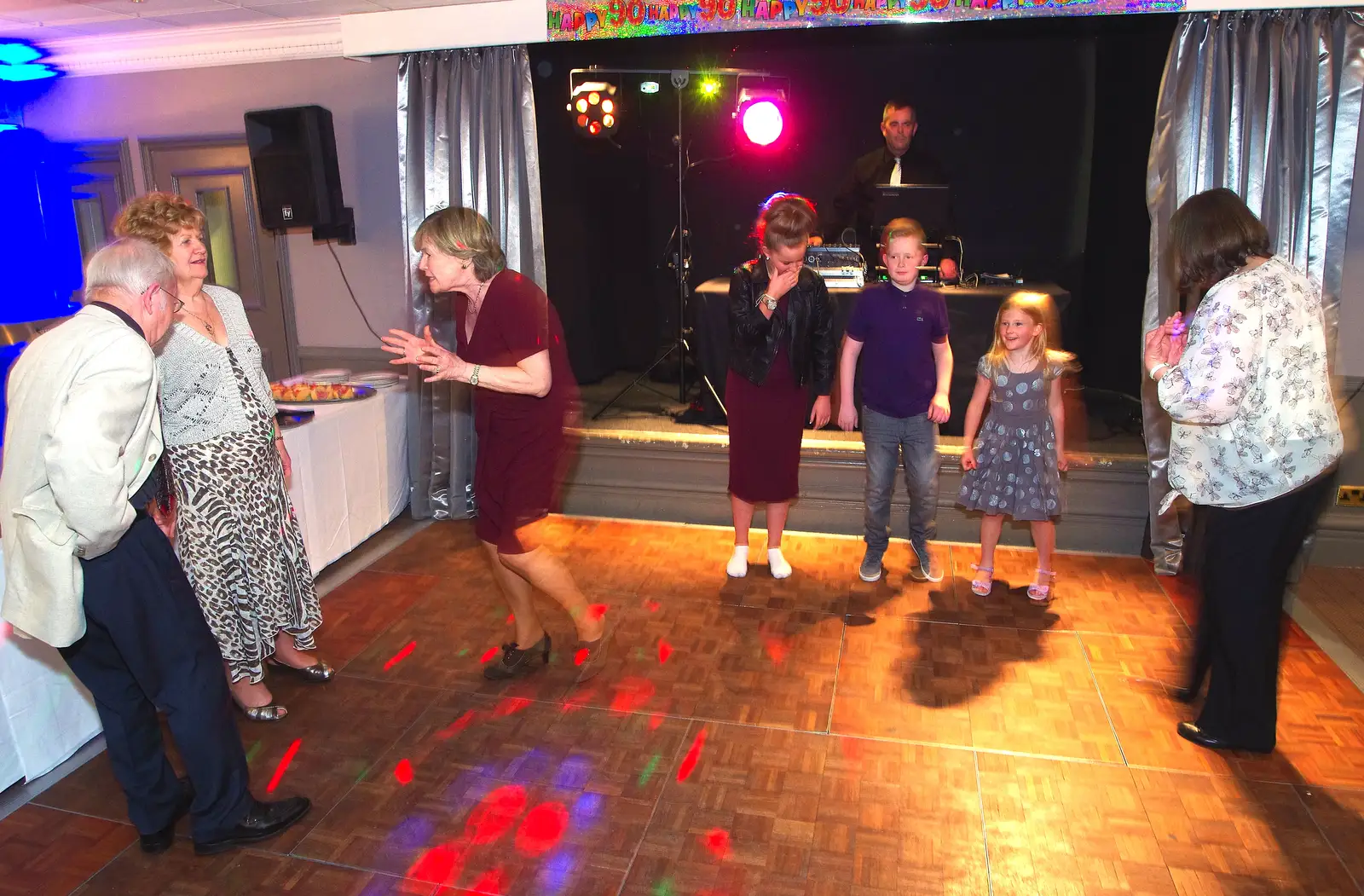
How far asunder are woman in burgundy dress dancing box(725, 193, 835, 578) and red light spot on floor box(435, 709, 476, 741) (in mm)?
1397

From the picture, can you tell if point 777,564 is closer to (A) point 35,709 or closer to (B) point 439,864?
(B) point 439,864

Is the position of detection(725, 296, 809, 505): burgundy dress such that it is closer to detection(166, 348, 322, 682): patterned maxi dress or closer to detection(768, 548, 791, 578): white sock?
detection(768, 548, 791, 578): white sock

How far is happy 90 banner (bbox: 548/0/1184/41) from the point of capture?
3.49m

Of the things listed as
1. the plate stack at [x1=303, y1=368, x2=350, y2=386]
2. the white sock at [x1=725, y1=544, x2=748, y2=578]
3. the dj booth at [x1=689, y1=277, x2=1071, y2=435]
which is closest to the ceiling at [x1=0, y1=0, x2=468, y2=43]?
the plate stack at [x1=303, y1=368, x2=350, y2=386]

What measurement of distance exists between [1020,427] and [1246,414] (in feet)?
3.37

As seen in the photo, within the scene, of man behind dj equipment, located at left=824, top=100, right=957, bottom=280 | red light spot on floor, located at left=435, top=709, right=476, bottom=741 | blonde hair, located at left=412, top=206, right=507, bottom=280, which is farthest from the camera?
man behind dj equipment, located at left=824, top=100, right=957, bottom=280

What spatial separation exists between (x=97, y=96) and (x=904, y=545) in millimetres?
5089

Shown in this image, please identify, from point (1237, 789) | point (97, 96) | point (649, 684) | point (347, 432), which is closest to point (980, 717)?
point (1237, 789)

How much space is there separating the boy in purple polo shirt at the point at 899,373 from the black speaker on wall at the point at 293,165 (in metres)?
2.81

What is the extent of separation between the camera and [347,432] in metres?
3.83

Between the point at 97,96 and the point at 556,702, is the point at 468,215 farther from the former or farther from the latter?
the point at 97,96

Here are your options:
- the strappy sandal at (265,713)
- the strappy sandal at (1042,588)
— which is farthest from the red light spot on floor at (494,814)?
the strappy sandal at (1042,588)

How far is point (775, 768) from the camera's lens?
95.1 inches

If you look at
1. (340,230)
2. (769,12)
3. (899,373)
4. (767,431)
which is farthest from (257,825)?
(769,12)
